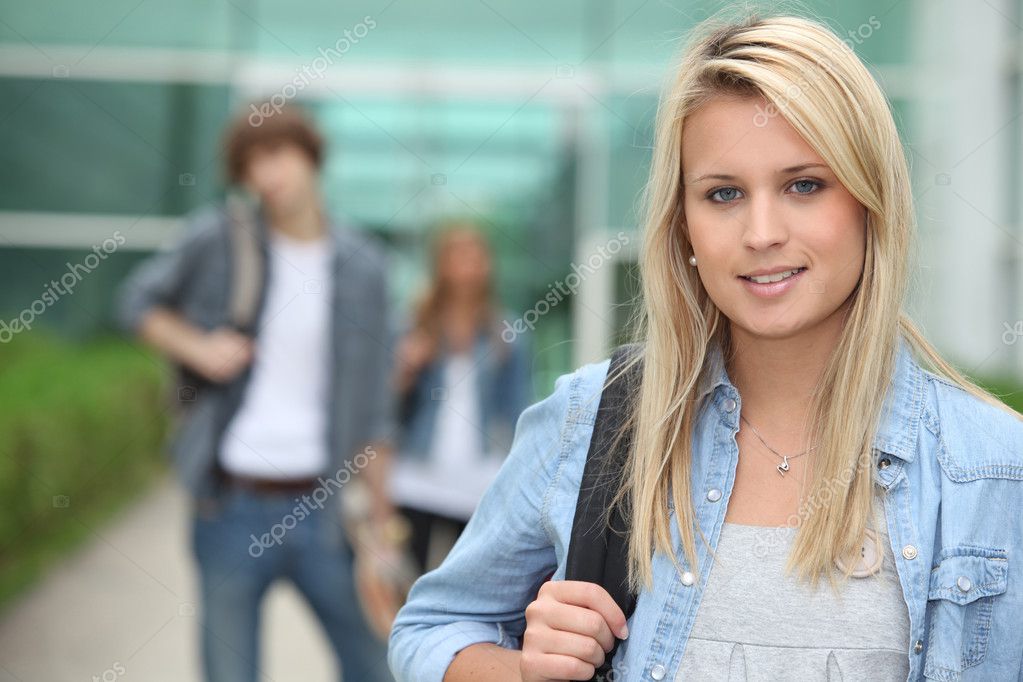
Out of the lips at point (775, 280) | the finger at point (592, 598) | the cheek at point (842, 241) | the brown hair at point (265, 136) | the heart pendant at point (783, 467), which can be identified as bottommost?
the finger at point (592, 598)

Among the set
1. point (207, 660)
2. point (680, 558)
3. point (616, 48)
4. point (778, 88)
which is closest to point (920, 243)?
point (778, 88)

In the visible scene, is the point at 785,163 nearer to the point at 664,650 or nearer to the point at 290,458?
the point at 664,650

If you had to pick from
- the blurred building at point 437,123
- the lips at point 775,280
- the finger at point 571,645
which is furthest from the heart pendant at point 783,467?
the blurred building at point 437,123

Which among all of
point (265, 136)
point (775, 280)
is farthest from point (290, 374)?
point (775, 280)

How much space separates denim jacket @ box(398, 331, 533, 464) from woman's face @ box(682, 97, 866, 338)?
3016 mm

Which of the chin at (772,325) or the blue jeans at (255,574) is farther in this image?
the blue jeans at (255,574)

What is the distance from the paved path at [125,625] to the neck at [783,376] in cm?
311

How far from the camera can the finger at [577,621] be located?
5.38 feet

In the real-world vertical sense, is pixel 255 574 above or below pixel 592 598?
below

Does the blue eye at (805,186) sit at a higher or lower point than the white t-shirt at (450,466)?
higher

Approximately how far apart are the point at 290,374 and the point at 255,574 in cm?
64

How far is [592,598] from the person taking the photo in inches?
65.1

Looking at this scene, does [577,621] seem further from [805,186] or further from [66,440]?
[66,440]

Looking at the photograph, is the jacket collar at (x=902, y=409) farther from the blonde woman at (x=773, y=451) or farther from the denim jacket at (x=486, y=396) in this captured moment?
the denim jacket at (x=486, y=396)
